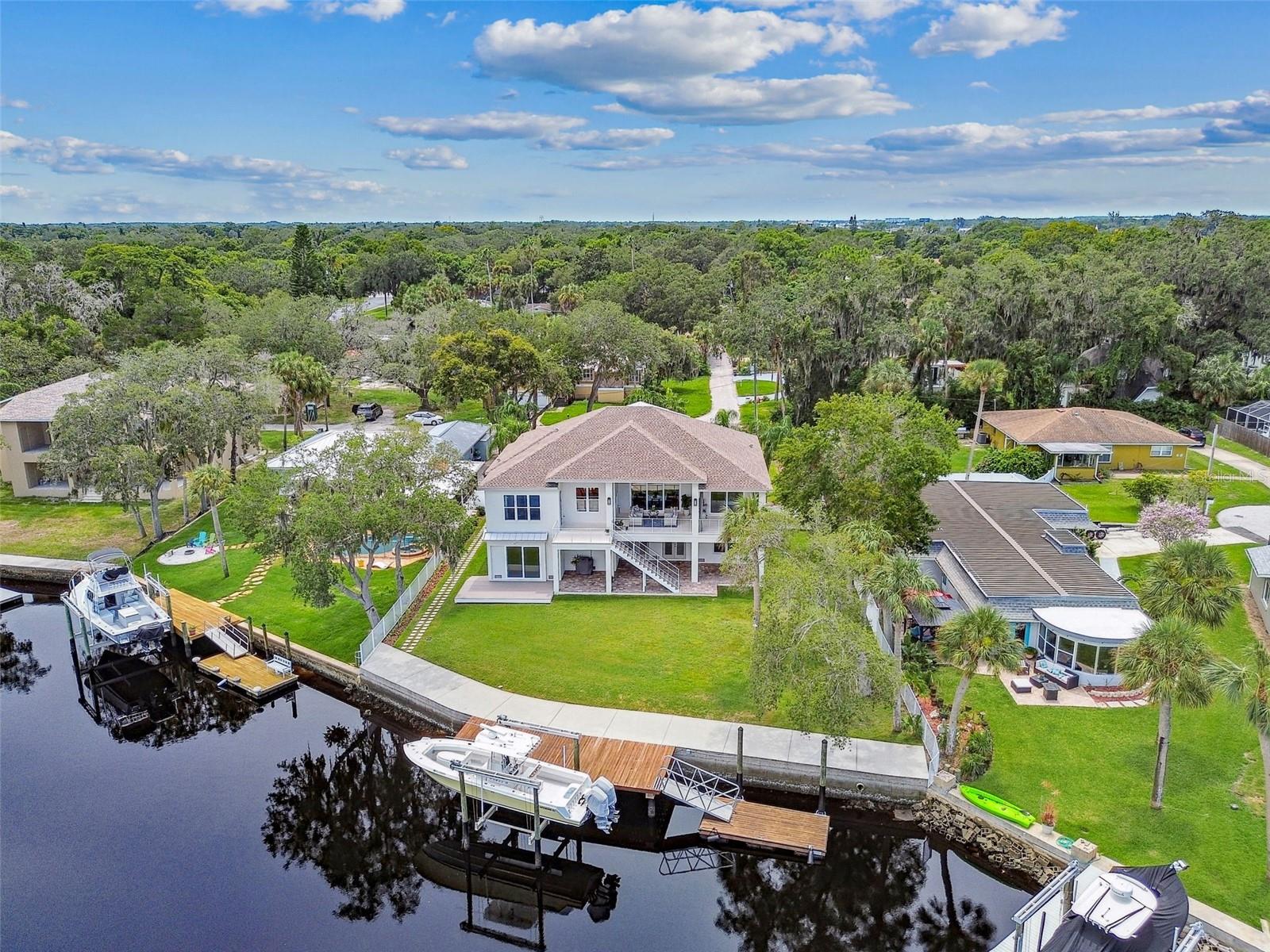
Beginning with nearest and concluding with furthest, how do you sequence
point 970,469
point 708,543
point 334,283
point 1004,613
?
point 1004,613
point 708,543
point 970,469
point 334,283

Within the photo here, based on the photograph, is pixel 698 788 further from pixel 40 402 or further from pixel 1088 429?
pixel 40 402

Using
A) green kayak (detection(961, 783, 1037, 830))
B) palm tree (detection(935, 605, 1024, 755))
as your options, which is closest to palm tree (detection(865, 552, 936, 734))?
palm tree (detection(935, 605, 1024, 755))

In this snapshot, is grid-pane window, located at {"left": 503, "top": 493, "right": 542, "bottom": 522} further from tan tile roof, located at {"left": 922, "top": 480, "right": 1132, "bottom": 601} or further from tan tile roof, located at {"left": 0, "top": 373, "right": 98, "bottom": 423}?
tan tile roof, located at {"left": 0, "top": 373, "right": 98, "bottom": 423}

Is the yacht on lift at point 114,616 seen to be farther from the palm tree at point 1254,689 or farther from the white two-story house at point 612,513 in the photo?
the palm tree at point 1254,689

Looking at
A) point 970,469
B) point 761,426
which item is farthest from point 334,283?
point 970,469

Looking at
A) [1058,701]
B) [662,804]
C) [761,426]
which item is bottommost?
[662,804]

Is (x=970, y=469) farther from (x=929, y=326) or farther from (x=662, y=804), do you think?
(x=662, y=804)

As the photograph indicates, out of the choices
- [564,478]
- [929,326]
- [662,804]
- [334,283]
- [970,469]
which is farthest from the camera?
[334,283]
